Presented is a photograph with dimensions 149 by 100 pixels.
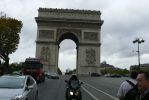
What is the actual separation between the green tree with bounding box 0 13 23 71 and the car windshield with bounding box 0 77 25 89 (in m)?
49.5

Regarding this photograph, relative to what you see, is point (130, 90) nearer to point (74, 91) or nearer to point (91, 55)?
point (74, 91)

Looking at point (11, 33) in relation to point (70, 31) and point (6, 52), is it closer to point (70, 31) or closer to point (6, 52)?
point (6, 52)

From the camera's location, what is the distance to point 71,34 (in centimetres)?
8838

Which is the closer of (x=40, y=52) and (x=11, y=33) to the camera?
(x=11, y=33)

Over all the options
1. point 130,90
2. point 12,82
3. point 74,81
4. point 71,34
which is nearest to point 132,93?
point 130,90

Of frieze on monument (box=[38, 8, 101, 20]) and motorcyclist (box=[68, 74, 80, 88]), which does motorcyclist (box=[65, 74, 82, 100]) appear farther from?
frieze on monument (box=[38, 8, 101, 20])

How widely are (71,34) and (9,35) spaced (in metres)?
27.3

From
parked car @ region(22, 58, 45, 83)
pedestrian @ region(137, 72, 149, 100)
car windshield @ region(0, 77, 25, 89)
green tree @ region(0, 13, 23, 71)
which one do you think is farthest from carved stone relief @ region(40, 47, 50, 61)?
pedestrian @ region(137, 72, 149, 100)

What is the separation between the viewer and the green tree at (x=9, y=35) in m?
61.8

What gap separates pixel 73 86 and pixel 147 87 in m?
11.5

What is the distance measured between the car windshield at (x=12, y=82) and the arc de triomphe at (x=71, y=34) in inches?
2830

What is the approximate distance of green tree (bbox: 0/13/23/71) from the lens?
61.8m

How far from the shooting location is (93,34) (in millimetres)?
86250

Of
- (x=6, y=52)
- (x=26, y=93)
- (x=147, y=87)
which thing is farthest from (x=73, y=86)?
(x=6, y=52)
